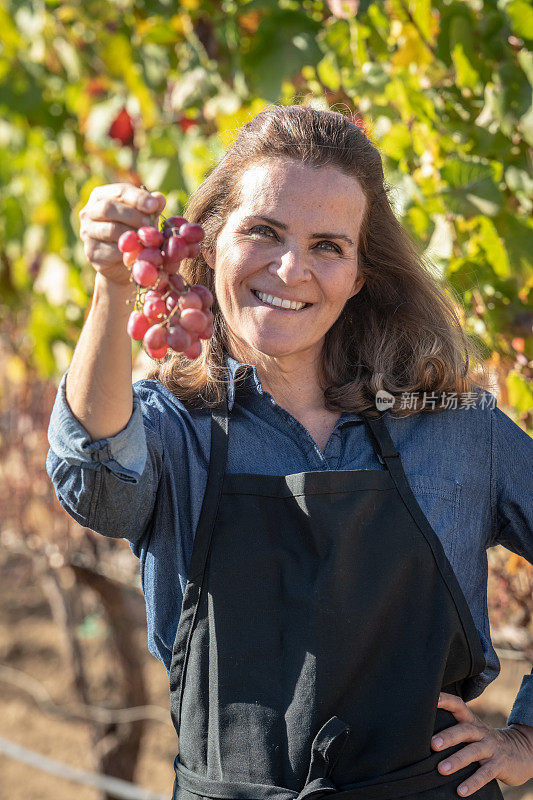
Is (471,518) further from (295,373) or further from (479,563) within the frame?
(295,373)

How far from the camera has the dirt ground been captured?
139 inches

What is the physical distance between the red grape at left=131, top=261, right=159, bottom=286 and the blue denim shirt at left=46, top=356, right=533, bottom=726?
240 mm

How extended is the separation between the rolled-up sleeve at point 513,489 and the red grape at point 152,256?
75 centimetres

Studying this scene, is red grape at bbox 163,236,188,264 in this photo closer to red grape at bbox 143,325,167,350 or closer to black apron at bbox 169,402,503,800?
red grape at bbox 143,325,167,350

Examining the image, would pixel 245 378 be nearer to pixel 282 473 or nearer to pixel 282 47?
pixel 282 473

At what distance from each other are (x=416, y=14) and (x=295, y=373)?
1.04 metres

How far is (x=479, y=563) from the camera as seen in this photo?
58.2 inches

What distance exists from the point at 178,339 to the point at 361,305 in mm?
726

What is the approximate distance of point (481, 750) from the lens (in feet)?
4.74

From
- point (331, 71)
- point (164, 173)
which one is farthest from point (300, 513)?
point (164, 173)

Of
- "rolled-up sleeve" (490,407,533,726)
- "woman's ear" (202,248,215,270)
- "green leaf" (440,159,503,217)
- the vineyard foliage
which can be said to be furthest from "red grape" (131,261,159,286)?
"green leaf" (440,159,503,217)

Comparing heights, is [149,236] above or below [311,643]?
above

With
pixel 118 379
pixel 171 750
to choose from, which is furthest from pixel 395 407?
pixel 171 750

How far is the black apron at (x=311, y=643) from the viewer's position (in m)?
1.31
